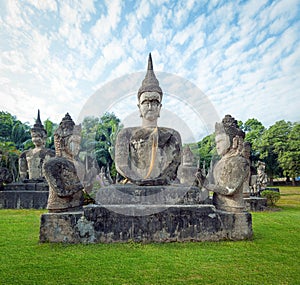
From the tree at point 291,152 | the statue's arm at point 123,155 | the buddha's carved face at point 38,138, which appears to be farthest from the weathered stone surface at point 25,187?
the tree at point 291,152

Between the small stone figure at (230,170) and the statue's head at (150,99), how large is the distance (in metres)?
1.63

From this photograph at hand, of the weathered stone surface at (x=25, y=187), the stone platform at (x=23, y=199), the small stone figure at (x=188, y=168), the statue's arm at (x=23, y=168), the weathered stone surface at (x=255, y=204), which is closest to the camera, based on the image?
the stone platform at (x=23, y=199)

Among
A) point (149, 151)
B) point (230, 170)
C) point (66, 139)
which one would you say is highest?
point (66, 139)

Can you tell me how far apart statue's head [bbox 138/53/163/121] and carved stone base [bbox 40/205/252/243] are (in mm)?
2494

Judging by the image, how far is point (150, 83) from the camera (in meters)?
6.21

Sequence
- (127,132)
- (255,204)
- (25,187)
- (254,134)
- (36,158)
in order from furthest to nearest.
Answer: (254,134)
(36,158)
(255,204)
(25,187)
(127,132)

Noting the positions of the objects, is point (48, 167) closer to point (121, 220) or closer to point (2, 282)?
point (121, 220)

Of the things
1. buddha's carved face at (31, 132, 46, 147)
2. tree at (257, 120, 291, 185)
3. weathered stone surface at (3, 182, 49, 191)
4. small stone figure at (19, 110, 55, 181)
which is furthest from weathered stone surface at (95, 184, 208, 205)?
tree at (257, 120, 291, 185)

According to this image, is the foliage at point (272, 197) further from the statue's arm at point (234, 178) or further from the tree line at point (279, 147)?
the tree line at point (279, 147)

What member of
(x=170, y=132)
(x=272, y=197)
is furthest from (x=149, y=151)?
(x=272, y=197)

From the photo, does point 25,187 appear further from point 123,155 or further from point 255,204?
point 255,204

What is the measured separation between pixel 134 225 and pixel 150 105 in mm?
3003

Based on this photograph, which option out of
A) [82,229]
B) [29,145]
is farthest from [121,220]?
[29,145]

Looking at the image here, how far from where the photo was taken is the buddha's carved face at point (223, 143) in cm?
539
